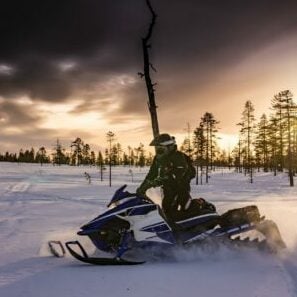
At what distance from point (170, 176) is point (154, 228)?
1.00m

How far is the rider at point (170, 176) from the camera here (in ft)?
24.7

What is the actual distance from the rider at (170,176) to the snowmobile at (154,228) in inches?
7.7

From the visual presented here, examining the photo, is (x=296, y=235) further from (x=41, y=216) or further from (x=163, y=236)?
(x=41, y=216)

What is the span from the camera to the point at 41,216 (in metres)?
14.4

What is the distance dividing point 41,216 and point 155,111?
5159 millimetres

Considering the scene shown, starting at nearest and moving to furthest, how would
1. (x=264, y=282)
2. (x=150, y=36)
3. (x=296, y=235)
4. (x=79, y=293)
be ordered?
(x=79, y=293), (x=264, y=282), (x=296, y=235), (x=150, y=36)

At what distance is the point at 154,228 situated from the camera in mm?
7105

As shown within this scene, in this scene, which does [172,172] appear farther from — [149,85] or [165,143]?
[149,85]

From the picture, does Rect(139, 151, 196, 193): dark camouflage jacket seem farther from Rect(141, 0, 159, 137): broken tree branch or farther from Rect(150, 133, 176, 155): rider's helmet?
Rect(141, 0, 159, 137): broken tree branch

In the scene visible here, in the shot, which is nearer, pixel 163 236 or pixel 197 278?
pixel 197 278

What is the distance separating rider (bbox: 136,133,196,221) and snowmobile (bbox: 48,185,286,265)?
195mm

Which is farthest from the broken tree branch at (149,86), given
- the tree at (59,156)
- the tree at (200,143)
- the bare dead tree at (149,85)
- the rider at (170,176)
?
the tree at (59,156)

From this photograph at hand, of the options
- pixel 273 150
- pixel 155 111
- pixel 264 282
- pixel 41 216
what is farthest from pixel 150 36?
pixel 273 150

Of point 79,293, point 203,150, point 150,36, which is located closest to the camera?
point 79,293
